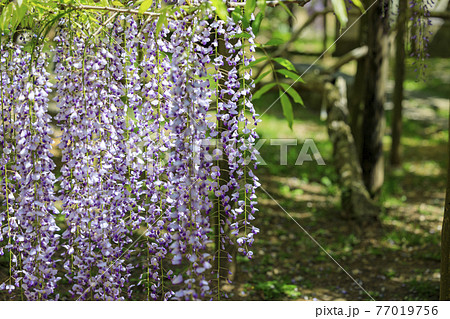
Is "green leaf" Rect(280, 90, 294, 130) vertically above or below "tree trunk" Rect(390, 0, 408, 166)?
below

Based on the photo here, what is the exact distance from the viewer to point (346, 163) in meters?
5.70

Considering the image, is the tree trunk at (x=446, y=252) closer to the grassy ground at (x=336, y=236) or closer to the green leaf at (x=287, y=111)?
the grassy ground at (x=336, y=236)

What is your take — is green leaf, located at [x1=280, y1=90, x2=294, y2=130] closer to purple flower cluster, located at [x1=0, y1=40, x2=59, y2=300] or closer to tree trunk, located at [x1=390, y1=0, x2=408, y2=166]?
purple flower cluster, located at [x1=0, y1=40, x2=59, y2=300]

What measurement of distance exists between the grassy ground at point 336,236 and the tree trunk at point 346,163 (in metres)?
0.17

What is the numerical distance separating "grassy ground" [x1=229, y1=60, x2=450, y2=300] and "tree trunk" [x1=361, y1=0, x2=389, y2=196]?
0.42m

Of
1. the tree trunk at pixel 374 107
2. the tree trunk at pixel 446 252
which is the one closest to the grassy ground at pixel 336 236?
Answer: the tree trunk at pixel 374 107

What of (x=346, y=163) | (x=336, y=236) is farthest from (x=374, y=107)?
(x=336, y=236)

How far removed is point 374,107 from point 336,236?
5.42 ft

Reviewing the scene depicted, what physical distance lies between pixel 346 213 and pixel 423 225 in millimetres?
840

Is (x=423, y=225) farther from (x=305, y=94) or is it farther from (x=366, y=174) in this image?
(x=305, y=94)

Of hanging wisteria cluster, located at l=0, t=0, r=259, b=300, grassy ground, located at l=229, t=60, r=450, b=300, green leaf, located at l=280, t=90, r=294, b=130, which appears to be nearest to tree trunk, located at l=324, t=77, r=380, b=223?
grassy ground, located at l=229, t=60, r=450, b=300

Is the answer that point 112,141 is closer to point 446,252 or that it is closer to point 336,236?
point 446,252

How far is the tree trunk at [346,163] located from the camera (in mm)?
5543

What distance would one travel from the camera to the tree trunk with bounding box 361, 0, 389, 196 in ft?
19.0
